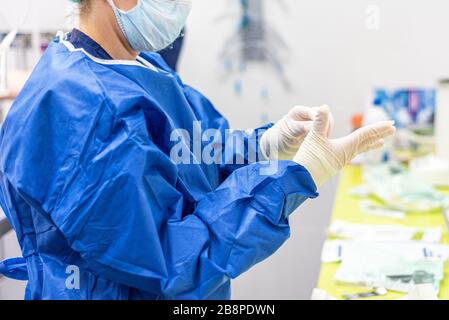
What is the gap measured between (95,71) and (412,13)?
76.8 inches

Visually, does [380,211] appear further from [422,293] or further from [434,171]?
[422,293]

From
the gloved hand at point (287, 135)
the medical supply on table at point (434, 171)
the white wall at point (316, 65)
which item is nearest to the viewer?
the gloved hand at point (287, 135)

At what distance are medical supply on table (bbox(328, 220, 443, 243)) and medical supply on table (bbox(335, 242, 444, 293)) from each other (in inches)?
5.3

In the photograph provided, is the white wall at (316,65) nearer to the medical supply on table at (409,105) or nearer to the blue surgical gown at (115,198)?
the medical supply on table at (409,105)

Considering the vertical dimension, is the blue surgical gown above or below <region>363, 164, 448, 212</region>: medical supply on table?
above

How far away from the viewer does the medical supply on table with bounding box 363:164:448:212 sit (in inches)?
77.1

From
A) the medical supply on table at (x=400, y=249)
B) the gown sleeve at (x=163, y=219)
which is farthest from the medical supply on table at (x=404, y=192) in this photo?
the gown sleeve at (x=163, y=219)

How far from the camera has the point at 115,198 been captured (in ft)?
2.84

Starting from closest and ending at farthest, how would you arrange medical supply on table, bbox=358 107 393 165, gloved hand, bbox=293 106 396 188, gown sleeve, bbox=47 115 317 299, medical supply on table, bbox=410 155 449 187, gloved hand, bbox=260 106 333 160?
gown sleeve, bbox=47 115 317 299, gloved hand, bbox=293 106 396 188, gloved hand, bbox=260 106 333 160, medical supply on table, bbox=410 155 449 187, medical supply on table, bbox=358 107 393 165

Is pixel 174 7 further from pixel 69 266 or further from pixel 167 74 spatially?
pixel 69 266

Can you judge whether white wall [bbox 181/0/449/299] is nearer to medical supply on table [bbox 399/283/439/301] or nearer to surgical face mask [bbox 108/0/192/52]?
medical supply on table [bbox 399/283/439/301]

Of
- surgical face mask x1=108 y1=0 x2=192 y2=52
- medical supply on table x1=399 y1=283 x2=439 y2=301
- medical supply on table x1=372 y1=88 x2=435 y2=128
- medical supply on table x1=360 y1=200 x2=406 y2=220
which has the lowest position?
medical supply on table x1=360 y1=200 x2=406 y2=220

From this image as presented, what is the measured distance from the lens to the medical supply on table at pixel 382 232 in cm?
167

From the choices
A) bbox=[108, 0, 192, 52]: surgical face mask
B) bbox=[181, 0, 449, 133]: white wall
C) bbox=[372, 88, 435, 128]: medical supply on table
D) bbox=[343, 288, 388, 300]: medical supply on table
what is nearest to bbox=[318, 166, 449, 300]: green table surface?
bbox=[343, 288, 388, 300]: medical supply on table
